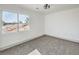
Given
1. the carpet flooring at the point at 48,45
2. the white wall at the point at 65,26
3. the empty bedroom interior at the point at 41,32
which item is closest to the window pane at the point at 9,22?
the empty bedroom interior at the point at 41,32

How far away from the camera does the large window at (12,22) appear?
0.61m

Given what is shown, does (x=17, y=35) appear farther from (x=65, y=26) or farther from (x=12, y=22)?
(x=65, y=26)

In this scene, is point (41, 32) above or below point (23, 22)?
below

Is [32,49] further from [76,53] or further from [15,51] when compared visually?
[76,53]

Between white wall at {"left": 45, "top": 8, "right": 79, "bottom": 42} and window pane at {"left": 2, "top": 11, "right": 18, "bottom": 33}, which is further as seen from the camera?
white wall at {"left": 45, "top": 8, "right": 79, "bottom": 42}

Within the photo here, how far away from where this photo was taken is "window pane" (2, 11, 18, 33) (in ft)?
1.99

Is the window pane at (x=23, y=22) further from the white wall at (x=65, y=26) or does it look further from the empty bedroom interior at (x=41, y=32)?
the white wall at (x=65, y=26)

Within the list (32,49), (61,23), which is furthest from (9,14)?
(61,23)

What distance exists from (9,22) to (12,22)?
0.09 ft

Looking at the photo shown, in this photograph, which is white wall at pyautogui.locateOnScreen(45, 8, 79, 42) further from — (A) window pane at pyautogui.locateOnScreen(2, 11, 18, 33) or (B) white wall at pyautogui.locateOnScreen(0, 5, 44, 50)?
(A) window pane at pyautogui.locateOnScreen(2, 11, 18, 33)

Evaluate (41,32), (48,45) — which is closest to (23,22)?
(41,32)

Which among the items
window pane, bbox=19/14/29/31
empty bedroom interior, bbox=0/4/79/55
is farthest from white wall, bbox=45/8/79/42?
window pane, bbox=19/14/29/31

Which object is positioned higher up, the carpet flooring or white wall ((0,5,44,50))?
white wall ((0,5,44,50))

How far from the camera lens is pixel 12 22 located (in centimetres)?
64
